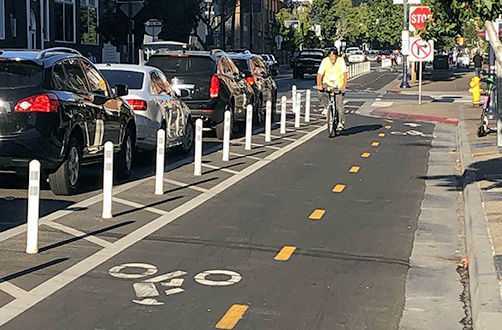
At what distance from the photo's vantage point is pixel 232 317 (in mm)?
7176

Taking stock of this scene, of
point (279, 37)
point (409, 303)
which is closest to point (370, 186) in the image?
point (409, 303)

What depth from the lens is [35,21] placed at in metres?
43.9

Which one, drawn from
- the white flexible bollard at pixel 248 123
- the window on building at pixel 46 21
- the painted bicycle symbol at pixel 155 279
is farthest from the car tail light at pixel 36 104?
the window on building at pixel 46 21

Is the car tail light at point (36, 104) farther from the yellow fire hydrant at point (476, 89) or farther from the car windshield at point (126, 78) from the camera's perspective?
the yellow fire hydrant at point (476, 89)

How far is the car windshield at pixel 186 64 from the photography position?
19828 mm

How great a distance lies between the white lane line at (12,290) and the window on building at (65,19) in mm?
40349

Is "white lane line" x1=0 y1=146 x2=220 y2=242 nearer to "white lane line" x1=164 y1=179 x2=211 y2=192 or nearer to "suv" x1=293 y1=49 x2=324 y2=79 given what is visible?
"white lane line" x1=164 y1=179 x2=211 y2=192

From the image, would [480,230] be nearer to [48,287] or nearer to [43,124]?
[48,287]

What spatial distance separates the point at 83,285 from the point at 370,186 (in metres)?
7.07

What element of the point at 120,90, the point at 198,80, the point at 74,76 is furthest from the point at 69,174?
the point at 198,80

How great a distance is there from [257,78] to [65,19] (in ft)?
80.8

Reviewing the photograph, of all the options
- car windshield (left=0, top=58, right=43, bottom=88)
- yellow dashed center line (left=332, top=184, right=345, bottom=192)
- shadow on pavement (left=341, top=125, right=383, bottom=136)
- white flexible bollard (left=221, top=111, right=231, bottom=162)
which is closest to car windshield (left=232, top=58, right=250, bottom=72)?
shadow on pavement (left=341, top=125, right=383, bottom=136)

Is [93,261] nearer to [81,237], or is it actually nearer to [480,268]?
[81,237]

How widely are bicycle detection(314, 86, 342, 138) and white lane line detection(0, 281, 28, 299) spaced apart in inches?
554
